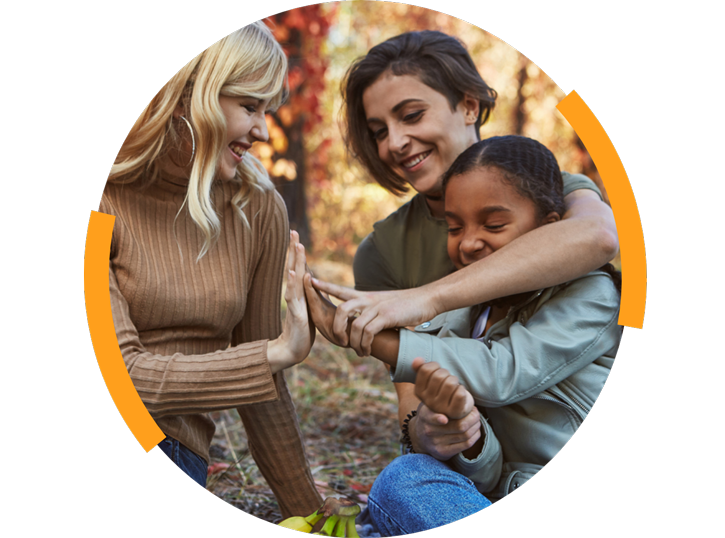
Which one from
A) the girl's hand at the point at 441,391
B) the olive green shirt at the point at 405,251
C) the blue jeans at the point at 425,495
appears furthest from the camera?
the olive green shirt at the point at 405,251

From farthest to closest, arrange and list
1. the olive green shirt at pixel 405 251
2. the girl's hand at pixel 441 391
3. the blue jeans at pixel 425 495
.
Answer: the olive green shirt at pixel 405 251 < the blue jeans at pixel 425 495 < the girl's hand at pixel 441 391

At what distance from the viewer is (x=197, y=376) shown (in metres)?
1.11

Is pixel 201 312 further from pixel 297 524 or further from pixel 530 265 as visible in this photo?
pixel 530 265

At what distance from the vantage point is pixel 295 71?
1.49 metres

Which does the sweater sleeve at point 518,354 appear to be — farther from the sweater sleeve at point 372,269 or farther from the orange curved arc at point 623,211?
the sweater sleeve at point 372,269

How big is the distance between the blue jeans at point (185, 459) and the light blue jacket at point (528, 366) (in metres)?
0.50

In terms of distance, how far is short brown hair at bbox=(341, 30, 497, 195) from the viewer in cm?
124

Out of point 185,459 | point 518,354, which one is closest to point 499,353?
point 518,354

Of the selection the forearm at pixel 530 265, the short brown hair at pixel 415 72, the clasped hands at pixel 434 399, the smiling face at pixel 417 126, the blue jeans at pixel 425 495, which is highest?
the short brown hair at pixel 415 72

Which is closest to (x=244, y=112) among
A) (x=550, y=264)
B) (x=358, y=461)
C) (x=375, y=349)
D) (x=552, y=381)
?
(x=375, y=349)

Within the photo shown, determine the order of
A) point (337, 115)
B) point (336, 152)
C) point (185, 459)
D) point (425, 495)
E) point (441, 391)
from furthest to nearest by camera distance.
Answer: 1. point (336, 152)
2. point (337, 115)
3. point (185, 459)
4. point (425, 495)
5. point (441, 391)

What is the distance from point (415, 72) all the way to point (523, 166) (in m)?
0.30

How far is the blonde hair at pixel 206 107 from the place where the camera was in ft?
3.66

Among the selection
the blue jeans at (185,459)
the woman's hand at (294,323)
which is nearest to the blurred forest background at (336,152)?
the blue jeans at (185,459)
